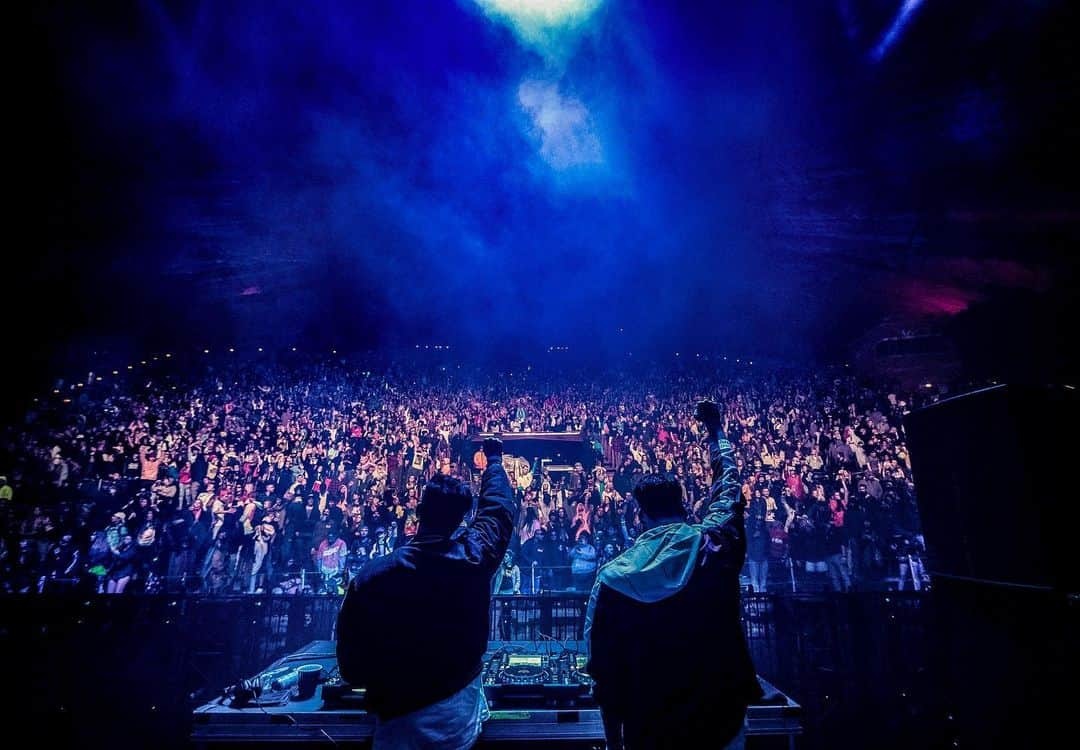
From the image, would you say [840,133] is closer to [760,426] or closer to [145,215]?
[760,426]

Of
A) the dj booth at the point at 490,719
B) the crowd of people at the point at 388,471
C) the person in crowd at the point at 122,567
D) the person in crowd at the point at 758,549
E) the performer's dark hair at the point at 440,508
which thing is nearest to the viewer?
the performer's dark hair at the point at 440,508

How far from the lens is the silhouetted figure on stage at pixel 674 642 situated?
2.11 meters

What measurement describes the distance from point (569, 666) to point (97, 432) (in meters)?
14.7

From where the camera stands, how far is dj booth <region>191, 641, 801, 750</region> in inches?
110

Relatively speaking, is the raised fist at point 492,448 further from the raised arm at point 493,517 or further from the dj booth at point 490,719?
the dj booth at point 490,719

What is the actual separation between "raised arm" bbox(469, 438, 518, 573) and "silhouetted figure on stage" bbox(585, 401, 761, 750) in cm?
54

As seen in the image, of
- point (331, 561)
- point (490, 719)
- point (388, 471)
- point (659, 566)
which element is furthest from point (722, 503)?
point (388, 471)

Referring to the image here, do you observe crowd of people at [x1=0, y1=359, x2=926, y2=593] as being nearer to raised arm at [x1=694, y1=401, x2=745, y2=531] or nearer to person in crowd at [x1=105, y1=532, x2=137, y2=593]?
person in crowd at [x1=105, y1=532, x2=137, y2=593]

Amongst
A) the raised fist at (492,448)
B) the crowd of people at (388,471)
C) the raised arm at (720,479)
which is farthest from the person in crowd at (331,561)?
the raised arm at (720,479)

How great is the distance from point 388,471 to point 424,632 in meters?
11.9

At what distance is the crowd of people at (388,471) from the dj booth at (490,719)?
478cm

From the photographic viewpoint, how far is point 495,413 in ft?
54.3

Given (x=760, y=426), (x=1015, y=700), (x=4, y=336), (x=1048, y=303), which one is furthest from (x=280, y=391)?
(x=1048, y=303)

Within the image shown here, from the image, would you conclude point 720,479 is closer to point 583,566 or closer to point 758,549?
point 583,566
